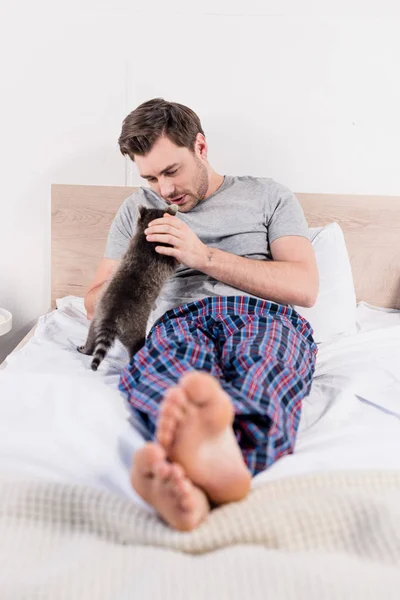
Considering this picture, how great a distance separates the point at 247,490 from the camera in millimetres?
773

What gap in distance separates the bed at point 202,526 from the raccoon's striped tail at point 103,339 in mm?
90

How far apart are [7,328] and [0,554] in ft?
4.90

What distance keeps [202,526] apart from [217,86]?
1.90 m

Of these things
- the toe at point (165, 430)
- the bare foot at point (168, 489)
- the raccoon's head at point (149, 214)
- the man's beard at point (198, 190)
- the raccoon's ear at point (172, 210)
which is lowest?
the bare foot at point (168, 489)

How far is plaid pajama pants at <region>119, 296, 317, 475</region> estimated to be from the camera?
2.95 feet

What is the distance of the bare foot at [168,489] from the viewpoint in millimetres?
669

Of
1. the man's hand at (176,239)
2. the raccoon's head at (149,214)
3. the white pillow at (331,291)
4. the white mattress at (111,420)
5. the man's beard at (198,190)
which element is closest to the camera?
the white mattress at (111,420)

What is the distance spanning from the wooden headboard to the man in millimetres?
511

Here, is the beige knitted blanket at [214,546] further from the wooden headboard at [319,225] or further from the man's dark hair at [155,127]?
the wooden headboard at [319,225]

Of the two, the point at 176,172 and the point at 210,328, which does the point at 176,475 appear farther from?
the point at 176,172

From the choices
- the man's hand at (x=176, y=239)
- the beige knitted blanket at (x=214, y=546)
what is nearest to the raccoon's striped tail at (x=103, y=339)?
the man's hand at (x=176, y=239)

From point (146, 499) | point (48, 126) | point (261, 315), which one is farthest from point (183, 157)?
point (146, 499)

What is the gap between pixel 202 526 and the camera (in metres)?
0.71

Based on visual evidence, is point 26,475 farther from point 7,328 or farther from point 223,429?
point 7,328
